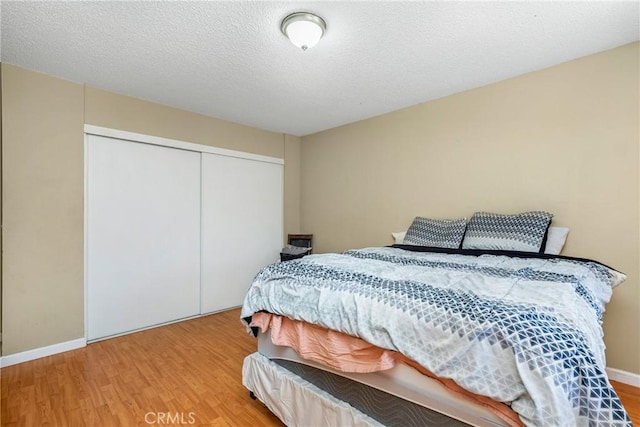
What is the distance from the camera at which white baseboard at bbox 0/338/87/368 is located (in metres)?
2.30

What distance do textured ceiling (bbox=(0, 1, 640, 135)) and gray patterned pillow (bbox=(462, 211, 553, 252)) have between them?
119cm

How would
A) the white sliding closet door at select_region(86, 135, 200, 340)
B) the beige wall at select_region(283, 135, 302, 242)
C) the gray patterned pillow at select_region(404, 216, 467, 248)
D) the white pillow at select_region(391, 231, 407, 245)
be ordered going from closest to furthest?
1. the gray patterned pillow at select_region(404, 216, 467, 248)
2. the white sliding closet door at select_region(86, 135, 200, 340)
3. the white pillow at select_region(391, 231, 407, 245)
4. the beige wall at select_region(283, 135, 302, 242)

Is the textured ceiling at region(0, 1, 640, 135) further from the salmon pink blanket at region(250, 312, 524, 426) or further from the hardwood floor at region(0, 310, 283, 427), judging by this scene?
the hardwood floor at region(0, 310, 283, 427)

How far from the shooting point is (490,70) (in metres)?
2.43

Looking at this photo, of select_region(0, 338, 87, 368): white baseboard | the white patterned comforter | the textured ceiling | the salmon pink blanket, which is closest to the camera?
the white patterned comforter

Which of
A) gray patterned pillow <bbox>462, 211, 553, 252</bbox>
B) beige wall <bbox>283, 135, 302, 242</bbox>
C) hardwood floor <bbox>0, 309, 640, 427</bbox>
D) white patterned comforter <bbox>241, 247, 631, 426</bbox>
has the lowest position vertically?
hardwood floor <bbox>0, 309, 640, 427</bbox>

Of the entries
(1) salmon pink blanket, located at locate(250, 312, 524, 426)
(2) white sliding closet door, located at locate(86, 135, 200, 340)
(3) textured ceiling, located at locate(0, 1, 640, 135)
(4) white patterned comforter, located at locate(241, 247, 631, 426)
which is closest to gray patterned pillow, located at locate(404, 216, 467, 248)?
(4) white patterned comforter, located at locate(241, 247, 631, 426)

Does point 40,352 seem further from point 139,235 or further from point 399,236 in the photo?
point 399,236

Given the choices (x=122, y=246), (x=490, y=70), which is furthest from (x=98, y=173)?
(x=490, y=70)

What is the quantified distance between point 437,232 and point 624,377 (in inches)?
61.2

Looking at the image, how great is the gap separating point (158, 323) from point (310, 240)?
206cm

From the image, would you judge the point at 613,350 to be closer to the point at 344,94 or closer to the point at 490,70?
the point at 490,70

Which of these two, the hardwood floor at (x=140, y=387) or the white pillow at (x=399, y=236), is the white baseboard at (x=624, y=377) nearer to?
the hardwood floor at (x=140, y=387)

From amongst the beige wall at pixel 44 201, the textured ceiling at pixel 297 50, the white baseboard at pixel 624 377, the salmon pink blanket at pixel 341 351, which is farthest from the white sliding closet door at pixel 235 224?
the white baseboard at pixel 624 377
